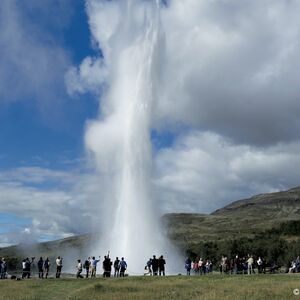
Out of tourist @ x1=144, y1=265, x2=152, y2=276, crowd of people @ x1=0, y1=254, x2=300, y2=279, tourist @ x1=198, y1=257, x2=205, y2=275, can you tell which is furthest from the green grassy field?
tourist @ x1=198, y1=257, x2=205, y2=275

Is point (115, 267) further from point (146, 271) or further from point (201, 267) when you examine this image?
point (201, 267)

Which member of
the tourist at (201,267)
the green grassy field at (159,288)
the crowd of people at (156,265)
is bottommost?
the green grassy field at (159,288)

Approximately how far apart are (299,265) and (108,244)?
52.5ft

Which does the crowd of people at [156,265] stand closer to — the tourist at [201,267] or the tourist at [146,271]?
the tourist at [146,271]

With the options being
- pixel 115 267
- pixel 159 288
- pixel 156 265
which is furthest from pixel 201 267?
pixel 159 288

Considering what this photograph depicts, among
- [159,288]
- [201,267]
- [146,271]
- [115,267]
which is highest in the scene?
[201,267]

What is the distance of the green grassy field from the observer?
26.8 metres

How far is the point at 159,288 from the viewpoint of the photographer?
1158 inches

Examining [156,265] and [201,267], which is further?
[201,267]

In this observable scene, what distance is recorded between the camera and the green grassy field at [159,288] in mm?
26812

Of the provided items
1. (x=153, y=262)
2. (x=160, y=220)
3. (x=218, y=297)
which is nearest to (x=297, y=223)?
(x=160, y=220)

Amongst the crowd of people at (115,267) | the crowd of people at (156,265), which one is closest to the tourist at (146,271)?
the crowd of people at (115,267)

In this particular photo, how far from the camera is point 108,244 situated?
1863 inches

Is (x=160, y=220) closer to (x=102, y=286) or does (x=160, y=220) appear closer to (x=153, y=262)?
(x=153, y=262)
